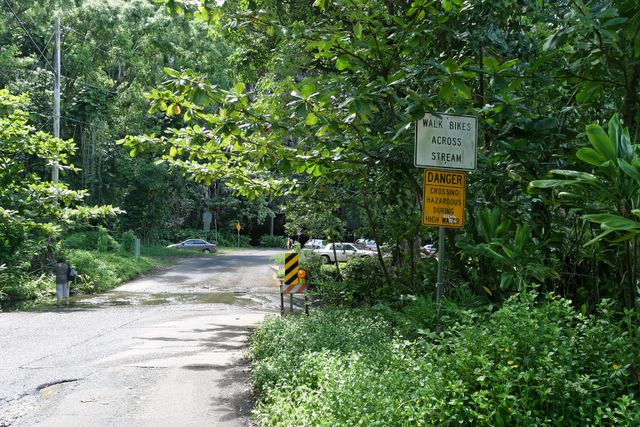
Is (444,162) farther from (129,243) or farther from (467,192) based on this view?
(129,243)

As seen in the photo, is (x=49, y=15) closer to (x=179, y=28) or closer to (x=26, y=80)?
(x=26, y=80)

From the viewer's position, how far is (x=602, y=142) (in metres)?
4.02

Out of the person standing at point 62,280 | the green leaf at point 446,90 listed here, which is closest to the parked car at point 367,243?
the green leaf at point 446,90

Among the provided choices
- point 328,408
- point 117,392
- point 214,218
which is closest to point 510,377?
point 328,408

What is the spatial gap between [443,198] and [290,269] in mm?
7490

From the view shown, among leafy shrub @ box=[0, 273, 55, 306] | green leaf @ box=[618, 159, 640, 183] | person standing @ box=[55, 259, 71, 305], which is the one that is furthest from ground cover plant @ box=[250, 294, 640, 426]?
leafy shrub @ box=[0, 273, 55, 306]

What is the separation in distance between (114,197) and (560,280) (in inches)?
1532

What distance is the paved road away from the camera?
21.7ft

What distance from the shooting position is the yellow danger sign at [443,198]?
5.64 meters

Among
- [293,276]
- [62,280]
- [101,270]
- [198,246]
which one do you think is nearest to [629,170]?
[293,276]

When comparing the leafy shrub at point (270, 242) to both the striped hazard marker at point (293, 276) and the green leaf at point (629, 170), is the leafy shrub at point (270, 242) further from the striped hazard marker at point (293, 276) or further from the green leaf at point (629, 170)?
the green leaf at point (629, 170)

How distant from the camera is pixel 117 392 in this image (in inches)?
292

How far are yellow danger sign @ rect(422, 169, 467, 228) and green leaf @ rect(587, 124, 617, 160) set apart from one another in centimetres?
176

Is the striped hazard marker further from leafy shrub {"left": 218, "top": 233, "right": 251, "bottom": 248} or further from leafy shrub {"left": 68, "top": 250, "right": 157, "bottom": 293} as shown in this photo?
leafy shrub {"left": 218, "top": 233, "right": 251, "bottom": 248}
